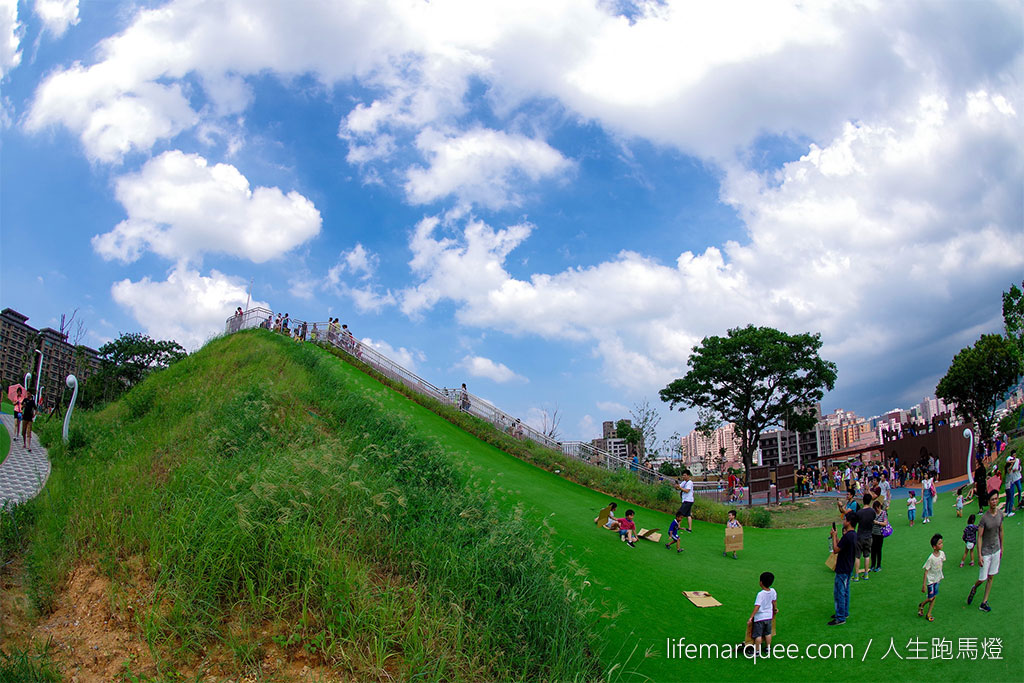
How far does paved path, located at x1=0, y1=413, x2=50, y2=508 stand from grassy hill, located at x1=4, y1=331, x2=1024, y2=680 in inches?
19.4

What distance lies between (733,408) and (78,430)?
3644 cm

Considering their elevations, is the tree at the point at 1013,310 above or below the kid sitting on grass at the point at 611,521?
above

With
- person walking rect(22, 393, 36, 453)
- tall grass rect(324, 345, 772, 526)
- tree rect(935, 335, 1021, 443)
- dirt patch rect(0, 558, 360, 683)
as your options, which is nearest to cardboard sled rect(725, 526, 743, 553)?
tall grass rect(324, 345, 772, 526)

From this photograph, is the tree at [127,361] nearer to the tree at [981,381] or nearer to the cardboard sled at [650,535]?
the cardboard sled at [650,535]

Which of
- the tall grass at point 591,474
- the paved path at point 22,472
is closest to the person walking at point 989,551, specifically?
the tall grass at point 591,474

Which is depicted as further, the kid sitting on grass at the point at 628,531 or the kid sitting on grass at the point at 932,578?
the kid sitting on grass at the point at 628,531

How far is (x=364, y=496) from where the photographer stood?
7.30m

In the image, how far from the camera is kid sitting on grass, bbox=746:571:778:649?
7.54 meters

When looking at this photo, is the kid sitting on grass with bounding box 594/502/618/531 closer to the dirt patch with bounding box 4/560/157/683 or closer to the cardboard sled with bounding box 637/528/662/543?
the cardboard sled with bounding box 637/528/662/543

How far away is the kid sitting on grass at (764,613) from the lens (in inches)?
297

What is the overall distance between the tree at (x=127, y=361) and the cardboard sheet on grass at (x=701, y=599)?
4621 cm

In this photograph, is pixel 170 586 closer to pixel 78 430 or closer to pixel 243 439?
pixel 243 439

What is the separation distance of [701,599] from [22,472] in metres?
13.7

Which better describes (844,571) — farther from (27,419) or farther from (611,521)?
(27,419)
